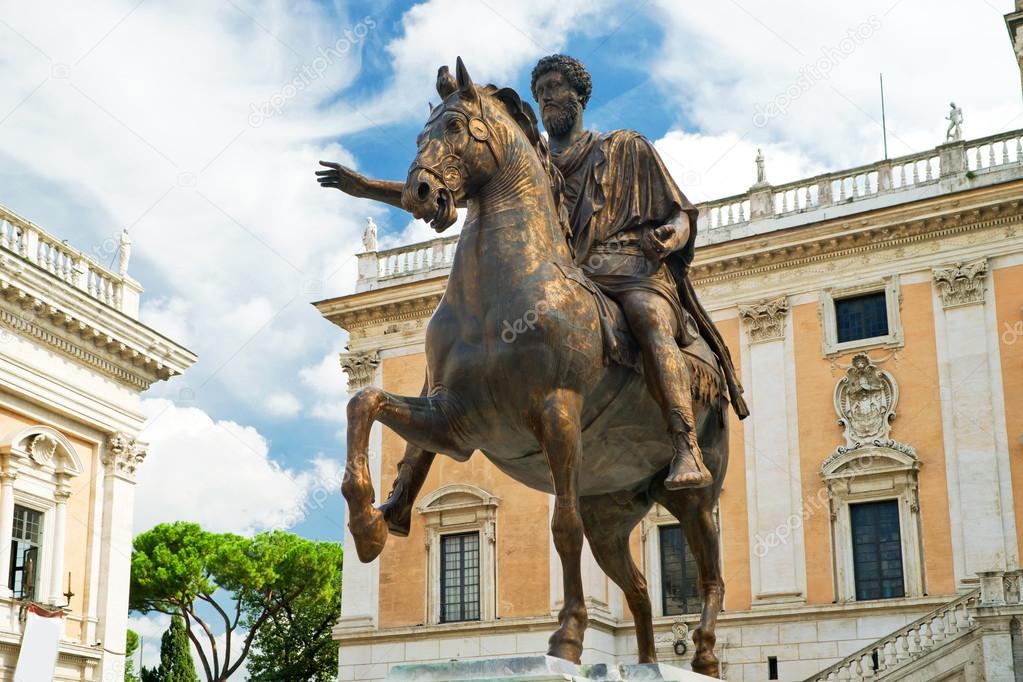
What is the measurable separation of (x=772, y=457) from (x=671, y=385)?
76.5 ft

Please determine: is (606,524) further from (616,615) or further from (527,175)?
(616,615)

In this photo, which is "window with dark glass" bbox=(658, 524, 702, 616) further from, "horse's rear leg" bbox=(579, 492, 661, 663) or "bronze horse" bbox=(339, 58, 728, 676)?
"bronze horse" bbox=(339, 58, 728, 676)

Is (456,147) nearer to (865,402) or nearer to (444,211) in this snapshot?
(444,211)

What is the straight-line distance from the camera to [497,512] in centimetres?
3047

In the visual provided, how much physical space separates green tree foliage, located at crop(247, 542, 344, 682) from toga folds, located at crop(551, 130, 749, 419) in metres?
38.8

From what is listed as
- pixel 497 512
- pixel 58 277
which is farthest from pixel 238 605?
pixel 58 277

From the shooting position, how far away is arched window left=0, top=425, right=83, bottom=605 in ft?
81.6

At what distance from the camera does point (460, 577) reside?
30.6 meters

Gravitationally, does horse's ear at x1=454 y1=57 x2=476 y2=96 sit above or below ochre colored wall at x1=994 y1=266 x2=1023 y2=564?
below

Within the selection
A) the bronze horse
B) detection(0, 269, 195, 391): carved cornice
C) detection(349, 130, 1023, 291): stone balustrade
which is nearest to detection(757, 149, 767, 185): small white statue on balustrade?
detection(349, 130, 1023, 291): stone balustrade

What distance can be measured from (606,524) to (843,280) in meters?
23.2

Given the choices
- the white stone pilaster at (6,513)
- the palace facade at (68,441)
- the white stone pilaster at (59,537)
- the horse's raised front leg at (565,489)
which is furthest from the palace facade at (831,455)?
the horse's raised front leg at (565,489)

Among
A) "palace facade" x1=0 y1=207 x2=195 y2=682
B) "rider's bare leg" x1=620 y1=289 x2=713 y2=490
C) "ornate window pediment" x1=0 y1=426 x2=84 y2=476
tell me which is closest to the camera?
"rider's bare leg" x1=620 y1=289 x2=713 y2=490

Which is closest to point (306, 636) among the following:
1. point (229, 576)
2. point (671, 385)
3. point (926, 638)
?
point (229, 576)
